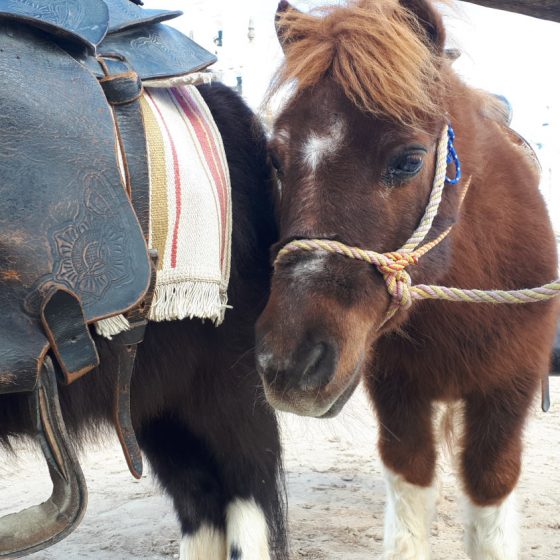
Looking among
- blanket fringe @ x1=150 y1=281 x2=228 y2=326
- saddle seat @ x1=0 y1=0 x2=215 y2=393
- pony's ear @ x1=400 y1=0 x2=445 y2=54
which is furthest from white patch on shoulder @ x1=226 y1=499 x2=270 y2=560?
pony's ear @ x1=400 y1=0 x2=445 y2=54

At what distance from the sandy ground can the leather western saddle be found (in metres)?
1.25

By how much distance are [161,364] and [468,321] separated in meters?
0.96

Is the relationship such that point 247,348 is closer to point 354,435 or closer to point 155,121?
point 155,121

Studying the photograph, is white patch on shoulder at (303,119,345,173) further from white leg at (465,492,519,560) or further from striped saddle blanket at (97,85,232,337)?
white leg at (465,492,519,560)

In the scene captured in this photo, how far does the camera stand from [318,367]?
1473 mm

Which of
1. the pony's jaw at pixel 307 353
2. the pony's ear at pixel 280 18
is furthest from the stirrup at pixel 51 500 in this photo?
the pony's ear at pixel 280 18

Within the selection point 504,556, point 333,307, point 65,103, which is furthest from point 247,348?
point 504,556

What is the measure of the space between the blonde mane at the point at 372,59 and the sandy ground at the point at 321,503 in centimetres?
130

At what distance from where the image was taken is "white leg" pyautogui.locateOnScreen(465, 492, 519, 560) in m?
2.30

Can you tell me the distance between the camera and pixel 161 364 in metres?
1.64

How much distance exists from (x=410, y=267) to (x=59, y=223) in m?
0.84

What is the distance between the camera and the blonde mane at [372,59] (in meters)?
1.65

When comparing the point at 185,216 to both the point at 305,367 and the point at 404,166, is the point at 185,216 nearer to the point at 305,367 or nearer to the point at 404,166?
the point at 305,367

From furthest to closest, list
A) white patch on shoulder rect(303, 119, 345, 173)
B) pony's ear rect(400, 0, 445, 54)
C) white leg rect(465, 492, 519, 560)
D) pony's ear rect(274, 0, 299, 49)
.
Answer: white leg rect(465, 492, 519, 560) < pony's ear rect(274, 0, 299, 49) < pony's ear rect(400, 0, 445, 54) < white patch on shoulder rect(303, 119, 345, 173)
